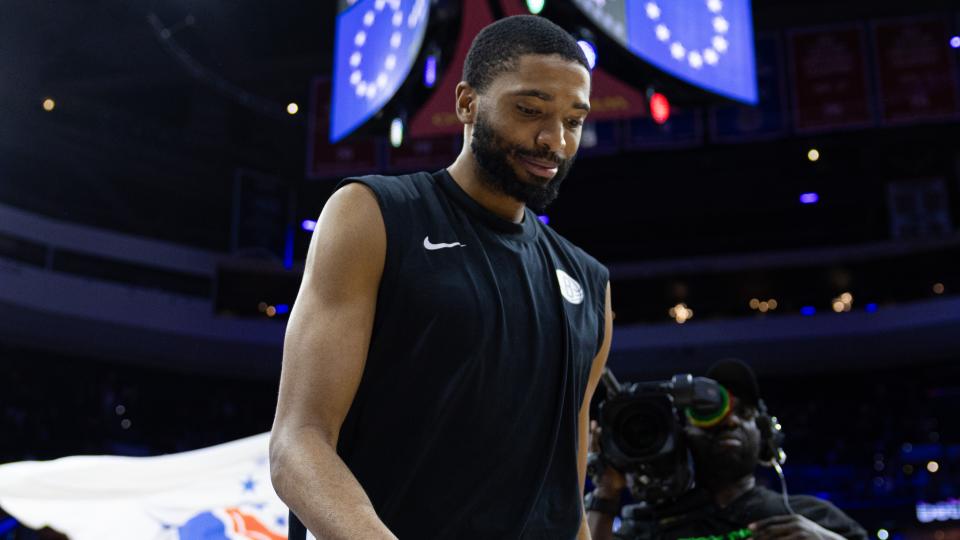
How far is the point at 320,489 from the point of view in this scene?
4.10 ft

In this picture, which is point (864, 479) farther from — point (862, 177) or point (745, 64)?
point (745, 64)

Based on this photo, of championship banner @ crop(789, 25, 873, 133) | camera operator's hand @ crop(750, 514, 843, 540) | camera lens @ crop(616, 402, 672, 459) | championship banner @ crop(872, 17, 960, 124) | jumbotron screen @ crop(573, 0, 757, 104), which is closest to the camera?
camera operator's hand @ crop(750, 514, 843, 540)

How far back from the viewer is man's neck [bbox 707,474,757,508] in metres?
3.67

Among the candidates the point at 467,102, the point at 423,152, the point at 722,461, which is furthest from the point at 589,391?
the point at 423,152

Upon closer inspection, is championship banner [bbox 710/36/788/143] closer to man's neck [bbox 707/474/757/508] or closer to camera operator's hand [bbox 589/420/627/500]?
man's neck [bbox 707/474/757/508]

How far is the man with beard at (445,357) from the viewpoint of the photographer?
4.42 ft

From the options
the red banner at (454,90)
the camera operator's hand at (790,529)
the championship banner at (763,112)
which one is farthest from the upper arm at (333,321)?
the championship banner at (763,112)

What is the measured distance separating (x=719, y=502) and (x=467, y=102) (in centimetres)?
245

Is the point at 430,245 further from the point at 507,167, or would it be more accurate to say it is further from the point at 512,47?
the point at 512,47

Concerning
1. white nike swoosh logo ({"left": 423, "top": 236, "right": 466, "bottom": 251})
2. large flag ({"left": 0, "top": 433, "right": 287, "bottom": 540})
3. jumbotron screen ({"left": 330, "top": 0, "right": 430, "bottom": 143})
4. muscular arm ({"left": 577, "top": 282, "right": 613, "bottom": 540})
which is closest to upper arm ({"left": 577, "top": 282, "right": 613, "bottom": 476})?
muscular arm ({"left": 577, "top": 282, "right": 613, "bottom": 540})

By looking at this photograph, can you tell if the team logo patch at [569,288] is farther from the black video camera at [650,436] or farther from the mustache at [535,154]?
the black video camera at [650,436]

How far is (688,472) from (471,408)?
2.34 metres

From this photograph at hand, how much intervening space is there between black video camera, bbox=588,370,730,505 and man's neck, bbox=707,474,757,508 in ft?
0.48

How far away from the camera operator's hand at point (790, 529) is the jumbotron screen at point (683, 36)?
2376 millimetres
